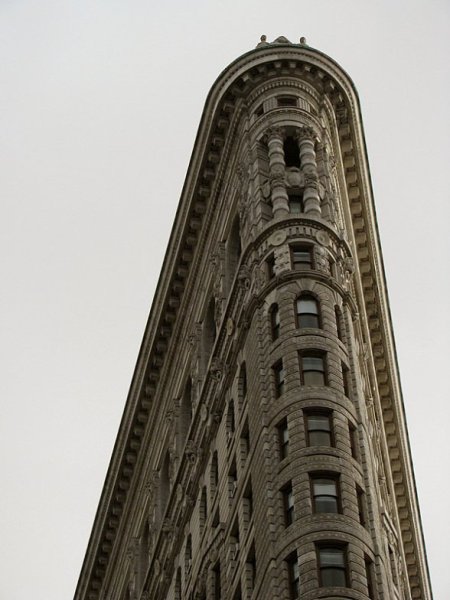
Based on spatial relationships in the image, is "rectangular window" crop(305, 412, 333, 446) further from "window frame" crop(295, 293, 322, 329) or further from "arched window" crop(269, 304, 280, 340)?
"arched window" crop(269, 304, 280, 340)

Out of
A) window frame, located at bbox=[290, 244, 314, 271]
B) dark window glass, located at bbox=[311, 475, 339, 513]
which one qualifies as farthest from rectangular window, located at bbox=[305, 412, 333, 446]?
window frame, located at bbox=[290, 244, 314, 271]

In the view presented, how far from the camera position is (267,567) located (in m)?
56.9

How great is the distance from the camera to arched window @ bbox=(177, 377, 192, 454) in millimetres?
83250

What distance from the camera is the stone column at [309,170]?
74.1 metres

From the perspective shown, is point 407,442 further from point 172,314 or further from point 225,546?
point 225,546

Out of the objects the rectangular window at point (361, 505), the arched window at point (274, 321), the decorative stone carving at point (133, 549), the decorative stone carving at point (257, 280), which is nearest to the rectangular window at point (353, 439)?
the rectangular window at point (361, 505)

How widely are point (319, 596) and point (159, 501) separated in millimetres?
33659

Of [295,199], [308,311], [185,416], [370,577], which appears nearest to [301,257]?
[308,311]

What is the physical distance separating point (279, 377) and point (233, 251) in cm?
1797

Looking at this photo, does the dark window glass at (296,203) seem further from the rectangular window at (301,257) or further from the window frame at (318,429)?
the window frame at (318,429)

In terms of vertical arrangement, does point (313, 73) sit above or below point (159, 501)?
above

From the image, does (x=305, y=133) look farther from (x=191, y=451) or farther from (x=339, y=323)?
(x=191, y=451)

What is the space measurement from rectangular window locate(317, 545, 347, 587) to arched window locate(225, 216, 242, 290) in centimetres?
2556

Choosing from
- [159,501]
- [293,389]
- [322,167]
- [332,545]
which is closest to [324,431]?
[293,389]
